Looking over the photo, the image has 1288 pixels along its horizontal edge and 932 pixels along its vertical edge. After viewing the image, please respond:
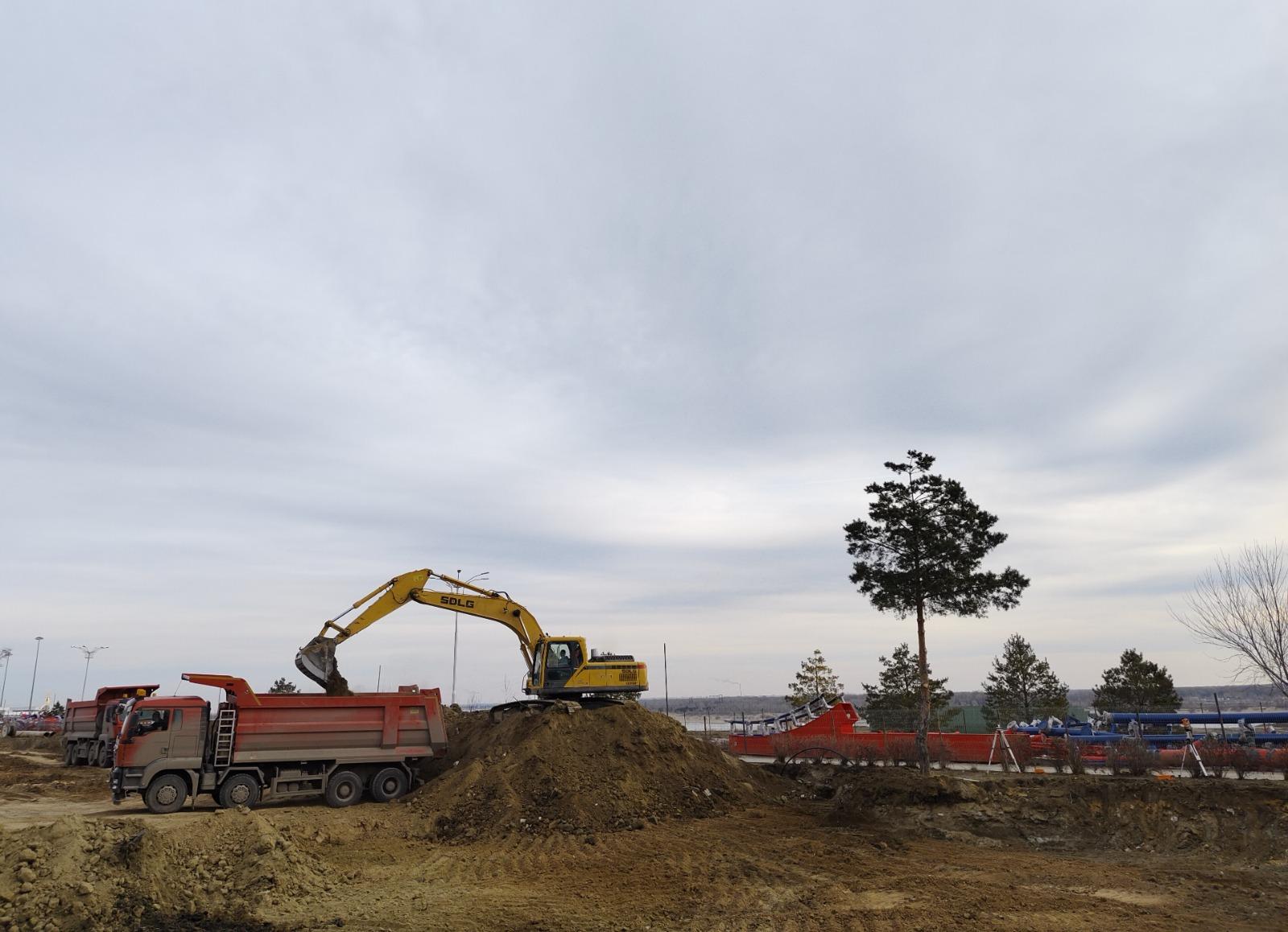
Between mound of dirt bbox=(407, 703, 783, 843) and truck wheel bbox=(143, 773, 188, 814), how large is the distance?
17.9 ft

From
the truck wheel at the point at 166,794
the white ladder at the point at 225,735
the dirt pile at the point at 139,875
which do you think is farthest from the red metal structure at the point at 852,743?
the dirt pile at the point at 139,875

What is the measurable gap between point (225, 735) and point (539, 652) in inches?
356

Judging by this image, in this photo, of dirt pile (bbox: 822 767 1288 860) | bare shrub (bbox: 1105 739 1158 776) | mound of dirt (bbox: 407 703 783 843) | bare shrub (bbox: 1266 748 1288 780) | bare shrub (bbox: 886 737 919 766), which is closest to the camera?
dirt pile (bbox: 822 767 1288 860)

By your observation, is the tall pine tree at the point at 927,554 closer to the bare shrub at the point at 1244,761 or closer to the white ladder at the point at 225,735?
the bare shrub at the point at 1244,761

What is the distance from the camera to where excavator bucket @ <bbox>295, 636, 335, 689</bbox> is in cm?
2125

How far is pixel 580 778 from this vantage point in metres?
19.7

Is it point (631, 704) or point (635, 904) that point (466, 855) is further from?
point (631, 704)

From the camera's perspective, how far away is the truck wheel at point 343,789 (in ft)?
64.7

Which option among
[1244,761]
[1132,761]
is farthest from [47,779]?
[1244,761]

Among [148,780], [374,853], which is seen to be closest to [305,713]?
[148,780]

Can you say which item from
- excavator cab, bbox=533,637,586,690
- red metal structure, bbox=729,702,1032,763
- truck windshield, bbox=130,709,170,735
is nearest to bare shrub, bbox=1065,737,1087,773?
red metal structure, bbox=729,702,1032,763

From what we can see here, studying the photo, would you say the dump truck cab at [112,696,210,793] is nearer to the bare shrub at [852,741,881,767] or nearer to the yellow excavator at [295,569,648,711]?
the yellow excavator at [295,569,648,711]

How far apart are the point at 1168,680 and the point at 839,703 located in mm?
24981

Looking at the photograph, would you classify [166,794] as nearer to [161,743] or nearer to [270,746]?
[161,743]
